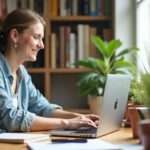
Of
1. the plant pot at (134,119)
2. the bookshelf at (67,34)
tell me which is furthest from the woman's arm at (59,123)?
the bookshelf at (67,34)

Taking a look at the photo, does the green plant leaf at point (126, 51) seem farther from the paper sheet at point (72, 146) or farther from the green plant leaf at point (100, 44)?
the paper sheet at point (72, 146)

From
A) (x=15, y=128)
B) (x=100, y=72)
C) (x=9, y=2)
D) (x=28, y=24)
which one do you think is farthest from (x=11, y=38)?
(x=9, y=2)

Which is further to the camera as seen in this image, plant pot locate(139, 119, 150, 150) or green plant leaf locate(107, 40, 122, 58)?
green plant leaf locate(107, 40, 122, 58)

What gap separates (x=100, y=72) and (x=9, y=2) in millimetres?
979

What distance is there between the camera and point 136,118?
65.5 inches

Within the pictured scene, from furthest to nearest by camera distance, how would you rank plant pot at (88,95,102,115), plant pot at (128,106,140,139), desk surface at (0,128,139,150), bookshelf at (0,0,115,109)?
bookshelf at (0,0,115,109) < plant pot at (88,95,102,115) < plant pot at (128,106,140,139) < desk surface at (0,128,139,150)

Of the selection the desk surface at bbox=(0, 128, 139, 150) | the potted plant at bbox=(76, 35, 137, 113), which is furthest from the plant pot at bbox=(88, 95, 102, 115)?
the desk surface at bbox=(0, 128, 139, 150)

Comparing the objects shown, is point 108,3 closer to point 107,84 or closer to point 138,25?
point 138,25

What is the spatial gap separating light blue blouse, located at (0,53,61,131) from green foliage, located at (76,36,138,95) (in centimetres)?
52

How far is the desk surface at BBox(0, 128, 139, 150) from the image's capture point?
59.7 inches

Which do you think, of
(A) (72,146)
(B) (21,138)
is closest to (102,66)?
(B) (21,138)

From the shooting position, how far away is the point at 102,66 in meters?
3.01

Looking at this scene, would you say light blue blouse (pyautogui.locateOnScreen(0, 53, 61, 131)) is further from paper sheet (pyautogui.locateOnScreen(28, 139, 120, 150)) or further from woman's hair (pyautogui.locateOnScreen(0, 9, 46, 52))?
paper sheet (pyautogui.locateOnScreen(28, 139, 120, 150))

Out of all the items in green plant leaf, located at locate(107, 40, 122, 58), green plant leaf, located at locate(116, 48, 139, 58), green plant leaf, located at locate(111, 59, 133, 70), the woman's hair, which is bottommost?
green plant leaf, located at locate(111, 59, 133, 70)
